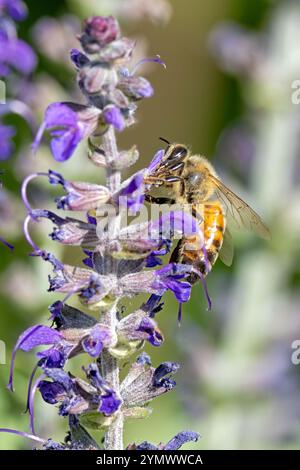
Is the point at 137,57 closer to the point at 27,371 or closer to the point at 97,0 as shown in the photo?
the point at 97,0

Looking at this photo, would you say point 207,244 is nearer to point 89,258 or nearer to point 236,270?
point 89,258

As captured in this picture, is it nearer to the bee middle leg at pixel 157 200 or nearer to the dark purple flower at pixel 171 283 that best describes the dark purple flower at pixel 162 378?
the dark purple flower at pixel 171 283

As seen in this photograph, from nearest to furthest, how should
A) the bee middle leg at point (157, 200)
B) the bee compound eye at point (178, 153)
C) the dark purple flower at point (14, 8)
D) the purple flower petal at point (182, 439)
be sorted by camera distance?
the purple flower petal at point (182, 439), the bee middle leg at point (157, 200), the bee compound eye at point (178, 153), the dark purple flower at point (14, 8)

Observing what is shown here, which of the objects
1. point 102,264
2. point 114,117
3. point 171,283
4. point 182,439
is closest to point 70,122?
point 114,117

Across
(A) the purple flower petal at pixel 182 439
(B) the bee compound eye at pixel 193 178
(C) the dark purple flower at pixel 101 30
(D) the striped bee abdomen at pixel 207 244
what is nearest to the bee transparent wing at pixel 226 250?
(D) the striped bee abdomen at pixel 207 244

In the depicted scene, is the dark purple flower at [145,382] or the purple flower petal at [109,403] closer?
the purple flower petal at [109,403]

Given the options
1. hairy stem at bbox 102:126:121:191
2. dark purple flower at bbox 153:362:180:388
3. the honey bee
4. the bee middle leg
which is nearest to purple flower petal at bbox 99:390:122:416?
dark purple flower at bbox 153:362:180:388

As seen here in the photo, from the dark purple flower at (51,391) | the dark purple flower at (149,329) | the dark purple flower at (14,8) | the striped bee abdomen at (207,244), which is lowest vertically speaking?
the dark purple flower at (51,391)
